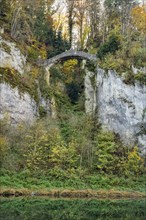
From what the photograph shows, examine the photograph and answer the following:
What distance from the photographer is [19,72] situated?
44.1m

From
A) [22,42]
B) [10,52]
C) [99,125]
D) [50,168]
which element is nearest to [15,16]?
[22,42]

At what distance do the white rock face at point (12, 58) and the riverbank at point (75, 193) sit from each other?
14.8m

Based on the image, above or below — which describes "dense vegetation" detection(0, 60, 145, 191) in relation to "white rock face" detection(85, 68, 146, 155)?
below

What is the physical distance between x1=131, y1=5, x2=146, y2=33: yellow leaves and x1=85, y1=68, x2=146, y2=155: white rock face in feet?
39.8

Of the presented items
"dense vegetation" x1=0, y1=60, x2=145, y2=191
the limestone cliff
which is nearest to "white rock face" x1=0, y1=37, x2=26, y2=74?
the limestone cliff

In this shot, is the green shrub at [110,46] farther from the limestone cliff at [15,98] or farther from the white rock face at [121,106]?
the limestone cliff at [15,98]

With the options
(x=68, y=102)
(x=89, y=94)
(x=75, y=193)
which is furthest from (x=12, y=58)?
(x=75, y=193)

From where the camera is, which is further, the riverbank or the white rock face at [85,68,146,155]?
the white rock face at [85,68,146,155]

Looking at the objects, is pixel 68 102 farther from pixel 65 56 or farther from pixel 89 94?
pixel 65 56

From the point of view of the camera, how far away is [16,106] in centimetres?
4131

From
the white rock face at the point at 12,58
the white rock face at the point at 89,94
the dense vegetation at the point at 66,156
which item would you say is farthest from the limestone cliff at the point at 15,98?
the white rock face at the point at 89,94

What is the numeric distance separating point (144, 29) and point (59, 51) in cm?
1144

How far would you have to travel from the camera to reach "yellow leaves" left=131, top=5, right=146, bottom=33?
5600 cm

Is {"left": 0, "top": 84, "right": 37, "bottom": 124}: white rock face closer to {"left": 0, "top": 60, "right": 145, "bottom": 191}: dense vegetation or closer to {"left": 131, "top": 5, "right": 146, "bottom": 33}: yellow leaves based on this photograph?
{"left": 0, "top": 60, "right": 145, "bottom": 191}: dense vegetation
